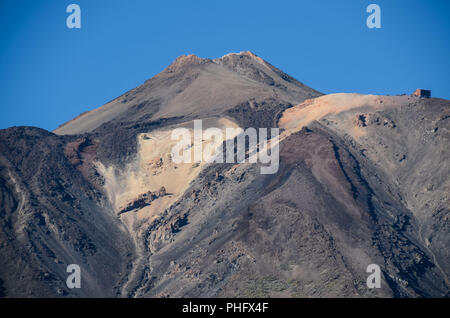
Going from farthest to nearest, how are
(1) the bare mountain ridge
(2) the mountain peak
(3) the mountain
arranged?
(2) the mountain peak → (1) the bare mountain ridge → (3) the mountain

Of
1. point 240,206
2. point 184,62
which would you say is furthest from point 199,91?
point 240,206

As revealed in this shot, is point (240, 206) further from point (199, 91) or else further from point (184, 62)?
point (184, 62)

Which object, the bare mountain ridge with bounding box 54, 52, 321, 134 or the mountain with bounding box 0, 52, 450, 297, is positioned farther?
the bare mountain ridge with bounding box 54, 52, 321, 134

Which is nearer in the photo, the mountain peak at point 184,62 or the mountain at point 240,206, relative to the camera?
the mountain at point 240,206

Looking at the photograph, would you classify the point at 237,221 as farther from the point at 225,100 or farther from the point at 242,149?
the point at 225,100

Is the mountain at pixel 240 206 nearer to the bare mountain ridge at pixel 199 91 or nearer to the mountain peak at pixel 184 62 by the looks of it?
the bare mountain ridge at pixel 199 91

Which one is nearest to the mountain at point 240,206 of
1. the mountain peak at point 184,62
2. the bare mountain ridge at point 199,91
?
the bare mountain ridge at point 199,91

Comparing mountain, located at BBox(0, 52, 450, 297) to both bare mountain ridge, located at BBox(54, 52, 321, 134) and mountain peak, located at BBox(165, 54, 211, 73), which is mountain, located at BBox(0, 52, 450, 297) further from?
mountain peak, located at BBox(165, 54, 211, 73)

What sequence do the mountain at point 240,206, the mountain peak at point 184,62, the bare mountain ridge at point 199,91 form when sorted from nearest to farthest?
the mountain at point 240,206
the bare mountain ridge at point 199,91
the mountain peak at point 184,62

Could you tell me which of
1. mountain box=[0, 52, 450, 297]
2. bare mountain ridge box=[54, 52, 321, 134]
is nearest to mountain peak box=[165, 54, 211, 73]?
bare mountain ridge box=[54, 52, 321, 134]
